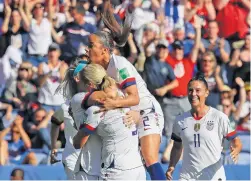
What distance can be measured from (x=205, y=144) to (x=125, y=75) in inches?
61.6

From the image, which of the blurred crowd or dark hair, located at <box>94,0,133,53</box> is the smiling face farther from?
the blurred crowd

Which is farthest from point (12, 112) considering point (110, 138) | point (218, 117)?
point (110, 138)

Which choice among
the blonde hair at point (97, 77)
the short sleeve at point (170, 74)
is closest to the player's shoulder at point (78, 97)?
the blonde hair at point (97, 77)

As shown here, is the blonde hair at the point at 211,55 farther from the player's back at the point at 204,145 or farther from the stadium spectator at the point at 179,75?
the player's back at the point at 204,145

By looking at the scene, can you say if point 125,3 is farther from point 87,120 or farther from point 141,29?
point 87,120

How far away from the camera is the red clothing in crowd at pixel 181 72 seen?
14.6 metres

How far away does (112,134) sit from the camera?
7.64 metres

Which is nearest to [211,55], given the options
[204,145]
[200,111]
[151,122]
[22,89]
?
[22,89]

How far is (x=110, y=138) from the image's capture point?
7688mm

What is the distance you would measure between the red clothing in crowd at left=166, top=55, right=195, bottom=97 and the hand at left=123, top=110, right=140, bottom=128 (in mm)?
6851

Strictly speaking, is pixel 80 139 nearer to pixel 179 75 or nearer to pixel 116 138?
pixel 116 138

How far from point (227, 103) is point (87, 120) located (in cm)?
733

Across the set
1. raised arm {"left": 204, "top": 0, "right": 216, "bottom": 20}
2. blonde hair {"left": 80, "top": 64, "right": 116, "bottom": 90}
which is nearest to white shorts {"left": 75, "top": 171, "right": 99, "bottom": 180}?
blonde hair {"left": 80, "top": 64, "right": 116, "bottom": 90}

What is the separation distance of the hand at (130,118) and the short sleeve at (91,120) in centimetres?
23
